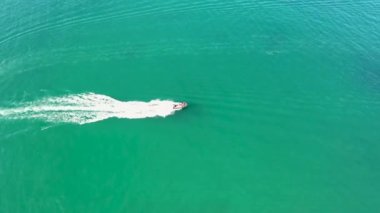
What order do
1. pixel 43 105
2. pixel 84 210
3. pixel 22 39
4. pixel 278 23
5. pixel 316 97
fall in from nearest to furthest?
1. pixel 84 210
2. pixel 43 105
3. pixel 316 97
4. pixel 22 39
5. pixel 278 23

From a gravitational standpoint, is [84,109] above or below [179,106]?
above

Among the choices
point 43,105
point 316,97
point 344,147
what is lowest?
point 344,147

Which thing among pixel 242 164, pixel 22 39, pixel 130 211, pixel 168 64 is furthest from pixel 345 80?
pixel 22 39

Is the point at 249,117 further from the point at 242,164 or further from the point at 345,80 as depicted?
the point at 345,80

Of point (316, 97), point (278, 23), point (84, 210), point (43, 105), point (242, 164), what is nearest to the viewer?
point (84, 210)

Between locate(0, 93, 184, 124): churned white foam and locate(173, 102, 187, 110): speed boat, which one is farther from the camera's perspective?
locate(173, 102, 187, 110): speed boat

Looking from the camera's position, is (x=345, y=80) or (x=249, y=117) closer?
(x=249, y=117)

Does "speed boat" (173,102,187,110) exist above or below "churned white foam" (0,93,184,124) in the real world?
below

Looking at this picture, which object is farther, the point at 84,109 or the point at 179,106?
the point at 179,106
